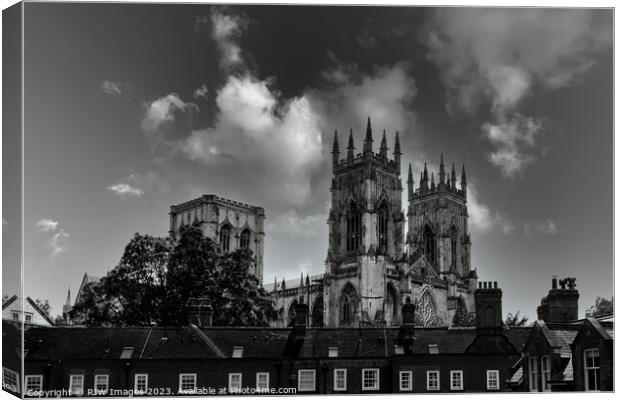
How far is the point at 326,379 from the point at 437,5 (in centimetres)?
1197

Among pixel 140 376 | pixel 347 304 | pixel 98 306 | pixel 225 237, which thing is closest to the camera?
pixel 140 376

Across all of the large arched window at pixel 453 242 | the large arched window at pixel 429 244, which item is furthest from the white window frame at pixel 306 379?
the large arched window at pixel 429 244

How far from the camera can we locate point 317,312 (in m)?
83.8

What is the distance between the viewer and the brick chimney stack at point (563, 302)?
94.2 ft

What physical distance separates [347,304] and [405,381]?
169 ft

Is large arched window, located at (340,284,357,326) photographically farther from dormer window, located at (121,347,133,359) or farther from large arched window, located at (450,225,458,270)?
dormer window, located at (121,347,133,359)

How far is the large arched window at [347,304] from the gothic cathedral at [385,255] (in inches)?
3.5

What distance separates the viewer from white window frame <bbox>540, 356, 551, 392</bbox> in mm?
24125

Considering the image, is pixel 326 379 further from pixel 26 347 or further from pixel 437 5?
pixel 437 5

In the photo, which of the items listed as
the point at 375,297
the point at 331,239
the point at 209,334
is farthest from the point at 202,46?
the point at 331,239

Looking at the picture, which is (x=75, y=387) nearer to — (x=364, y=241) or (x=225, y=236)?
(x=364, y=241)

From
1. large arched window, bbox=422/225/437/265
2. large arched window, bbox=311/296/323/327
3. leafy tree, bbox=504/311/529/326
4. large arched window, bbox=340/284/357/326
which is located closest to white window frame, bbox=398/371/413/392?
leafy tree, bbox=504/311/529/326

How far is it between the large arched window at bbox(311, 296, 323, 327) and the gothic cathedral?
0.31 feet

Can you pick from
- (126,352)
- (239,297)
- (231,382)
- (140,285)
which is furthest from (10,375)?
(239,297)
